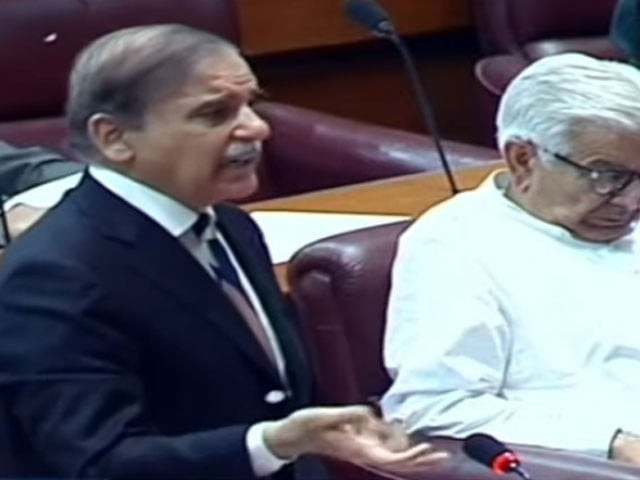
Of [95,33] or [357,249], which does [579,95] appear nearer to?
[357,249]

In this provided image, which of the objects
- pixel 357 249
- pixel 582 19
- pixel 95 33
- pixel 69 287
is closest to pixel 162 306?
pixel 69 287

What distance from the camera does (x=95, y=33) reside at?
3.73 metres

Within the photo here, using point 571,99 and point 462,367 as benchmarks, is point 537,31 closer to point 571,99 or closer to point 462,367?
point 571,99

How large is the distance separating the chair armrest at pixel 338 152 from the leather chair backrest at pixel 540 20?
29.3 inches

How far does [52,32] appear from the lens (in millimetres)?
3703

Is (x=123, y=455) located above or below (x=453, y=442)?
above

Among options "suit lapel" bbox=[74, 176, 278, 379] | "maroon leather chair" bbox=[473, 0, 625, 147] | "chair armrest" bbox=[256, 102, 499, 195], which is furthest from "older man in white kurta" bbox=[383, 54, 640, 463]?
"maroon leather chair" bbox=[473, 0, 625, 147]

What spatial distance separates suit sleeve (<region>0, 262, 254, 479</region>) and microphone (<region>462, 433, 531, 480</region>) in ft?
0.81

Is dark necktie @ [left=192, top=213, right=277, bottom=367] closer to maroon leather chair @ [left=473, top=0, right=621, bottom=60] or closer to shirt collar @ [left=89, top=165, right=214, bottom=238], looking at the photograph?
shirt collar @ [left=89, top=165, right=214, bottom=238]

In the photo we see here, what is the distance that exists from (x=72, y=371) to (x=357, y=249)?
0.68 m

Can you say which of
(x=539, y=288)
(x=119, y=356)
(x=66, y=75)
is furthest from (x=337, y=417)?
(x=66, y=75)

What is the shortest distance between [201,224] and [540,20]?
273cm

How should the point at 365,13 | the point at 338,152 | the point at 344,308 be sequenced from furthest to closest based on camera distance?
the point at 338,152 → the point at 365,13 → the point at 344,308

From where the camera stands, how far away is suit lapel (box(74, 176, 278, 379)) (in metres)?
1.81
